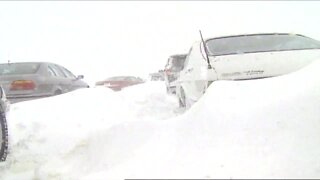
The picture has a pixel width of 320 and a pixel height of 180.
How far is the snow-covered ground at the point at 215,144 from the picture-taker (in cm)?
381

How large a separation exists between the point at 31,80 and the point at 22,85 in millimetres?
Answer: 216

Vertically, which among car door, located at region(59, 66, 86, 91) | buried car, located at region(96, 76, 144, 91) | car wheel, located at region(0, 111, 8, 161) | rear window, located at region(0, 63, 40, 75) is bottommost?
buried car, located at region(96, 76, 144, 91)

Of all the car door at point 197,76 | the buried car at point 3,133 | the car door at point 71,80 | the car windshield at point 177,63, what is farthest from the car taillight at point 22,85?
the buried car at point 3,133

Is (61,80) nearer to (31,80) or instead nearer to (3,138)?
(31,80)

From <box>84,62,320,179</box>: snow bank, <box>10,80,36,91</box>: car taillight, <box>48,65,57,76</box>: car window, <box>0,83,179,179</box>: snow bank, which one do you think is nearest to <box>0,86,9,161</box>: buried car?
<box>0,83,179,179</box>: snow bank

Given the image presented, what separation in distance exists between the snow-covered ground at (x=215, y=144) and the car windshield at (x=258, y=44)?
1679 millimetres

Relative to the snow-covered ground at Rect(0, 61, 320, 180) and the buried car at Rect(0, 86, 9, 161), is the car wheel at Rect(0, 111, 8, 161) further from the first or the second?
the snow-covered ground at Rect(0, 61, 320, 180)

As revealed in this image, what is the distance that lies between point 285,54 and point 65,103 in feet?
13.4

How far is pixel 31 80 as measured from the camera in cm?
1090

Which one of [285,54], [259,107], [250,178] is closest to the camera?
[250,178]

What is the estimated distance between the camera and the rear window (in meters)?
11.3

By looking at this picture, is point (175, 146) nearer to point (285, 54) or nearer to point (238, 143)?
point (238, 143)

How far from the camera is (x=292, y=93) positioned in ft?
15.7

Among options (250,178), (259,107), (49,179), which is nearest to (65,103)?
(49,179)
